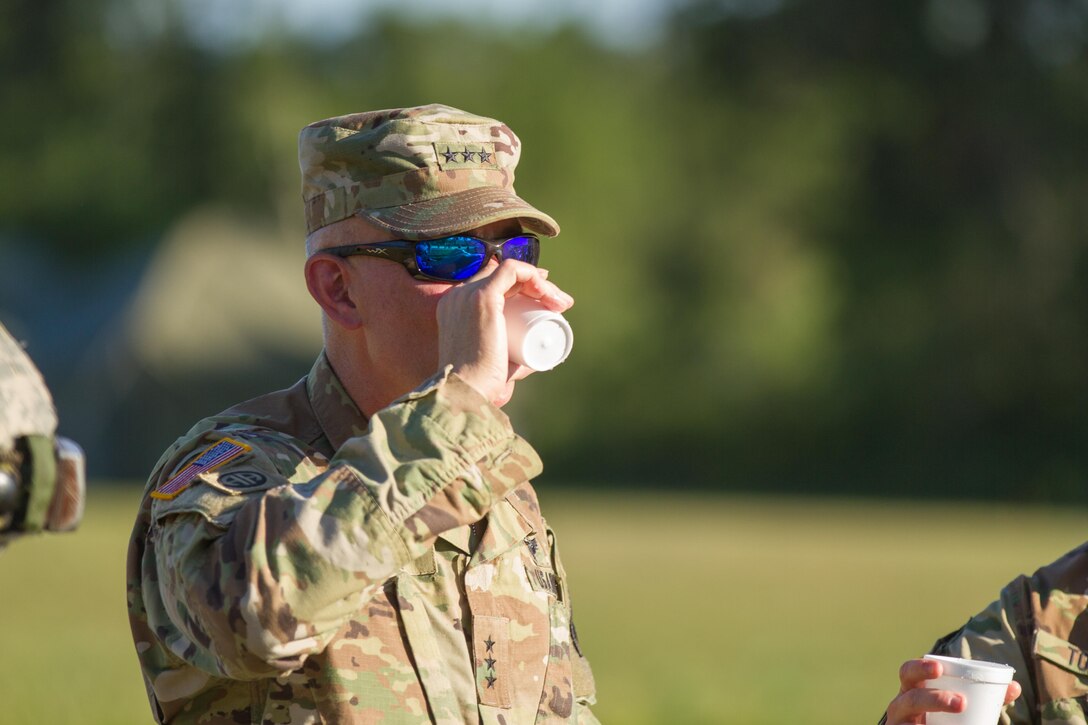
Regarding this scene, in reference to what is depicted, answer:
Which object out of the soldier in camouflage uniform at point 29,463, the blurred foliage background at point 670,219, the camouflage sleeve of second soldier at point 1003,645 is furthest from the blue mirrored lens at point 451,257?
the blurred foliage background at point 670,219

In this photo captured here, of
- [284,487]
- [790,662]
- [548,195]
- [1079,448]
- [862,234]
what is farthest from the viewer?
[548,195]

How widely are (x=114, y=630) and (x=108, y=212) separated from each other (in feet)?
131

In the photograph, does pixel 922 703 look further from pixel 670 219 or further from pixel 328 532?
pixel 670 219

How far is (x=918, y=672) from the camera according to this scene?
327cm

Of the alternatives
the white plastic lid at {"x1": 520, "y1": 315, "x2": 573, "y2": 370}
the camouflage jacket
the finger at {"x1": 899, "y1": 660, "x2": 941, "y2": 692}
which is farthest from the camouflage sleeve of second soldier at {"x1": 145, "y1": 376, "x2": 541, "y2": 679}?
the finger at {"x1": 899, "y1": 660, "x2": 941, "y2": 692}

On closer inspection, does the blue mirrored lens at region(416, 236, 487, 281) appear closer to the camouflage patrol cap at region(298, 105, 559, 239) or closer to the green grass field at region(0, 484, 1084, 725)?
the camouflage patrol cap at region(298, 105, 559, 239)

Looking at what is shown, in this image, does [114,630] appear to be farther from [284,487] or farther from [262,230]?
[262,230]

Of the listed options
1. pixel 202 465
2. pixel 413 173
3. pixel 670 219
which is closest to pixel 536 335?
pixel 413 173

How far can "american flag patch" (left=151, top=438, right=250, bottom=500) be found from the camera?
308 centimetres

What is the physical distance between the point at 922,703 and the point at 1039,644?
648mm

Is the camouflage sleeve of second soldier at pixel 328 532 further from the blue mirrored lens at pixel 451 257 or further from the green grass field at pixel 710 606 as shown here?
the green grass field at pixel 710 606

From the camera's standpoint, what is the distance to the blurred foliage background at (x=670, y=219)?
38812mm

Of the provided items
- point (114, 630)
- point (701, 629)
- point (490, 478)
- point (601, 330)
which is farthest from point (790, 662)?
point (601, 330)

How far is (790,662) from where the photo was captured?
45.4 ft
